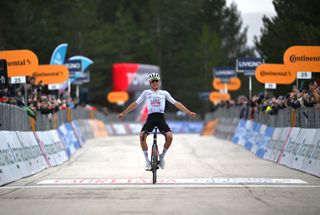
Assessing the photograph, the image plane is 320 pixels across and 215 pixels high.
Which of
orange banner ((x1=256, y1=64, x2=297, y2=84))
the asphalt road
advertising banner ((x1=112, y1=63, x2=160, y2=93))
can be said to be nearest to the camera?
the asphalt road

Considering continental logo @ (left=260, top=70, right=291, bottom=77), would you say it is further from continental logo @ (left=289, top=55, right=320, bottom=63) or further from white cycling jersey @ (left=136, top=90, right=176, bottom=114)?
white cycling jersey @ (left=136, top=90, right=176, bottom=114)

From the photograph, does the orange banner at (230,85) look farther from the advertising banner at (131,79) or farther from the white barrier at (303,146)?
the white barrier at (303,146)

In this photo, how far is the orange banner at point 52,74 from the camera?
33750mm

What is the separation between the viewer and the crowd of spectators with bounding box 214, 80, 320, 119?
2236 cm

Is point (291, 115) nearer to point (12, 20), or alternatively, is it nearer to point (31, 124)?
point (31, 124)

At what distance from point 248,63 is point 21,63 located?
57.4ft

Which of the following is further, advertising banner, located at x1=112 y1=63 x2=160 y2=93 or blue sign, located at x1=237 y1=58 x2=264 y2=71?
advertising banner, located at x1=112 y1=63 x2=160 y2=93

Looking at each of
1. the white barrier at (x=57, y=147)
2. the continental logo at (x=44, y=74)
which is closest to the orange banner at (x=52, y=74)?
the continental logo at (x=44, y=74)

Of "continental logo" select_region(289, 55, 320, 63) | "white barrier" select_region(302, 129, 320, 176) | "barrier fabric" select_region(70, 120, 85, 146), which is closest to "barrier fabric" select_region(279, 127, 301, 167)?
"white barrier" select_region(302, 129, 320, 176)

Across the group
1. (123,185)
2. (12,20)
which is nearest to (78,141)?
(123,185)

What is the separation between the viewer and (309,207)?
43.0 ft

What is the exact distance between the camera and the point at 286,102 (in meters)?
27.3

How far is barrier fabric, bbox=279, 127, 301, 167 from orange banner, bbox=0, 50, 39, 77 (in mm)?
7208

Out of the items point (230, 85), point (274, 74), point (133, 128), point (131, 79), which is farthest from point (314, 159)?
point (131, 79)
